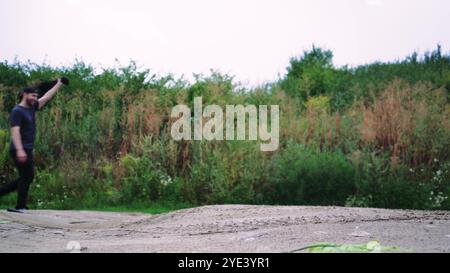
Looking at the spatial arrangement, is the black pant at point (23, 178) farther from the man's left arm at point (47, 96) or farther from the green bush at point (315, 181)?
the green bush at point (315, 181)

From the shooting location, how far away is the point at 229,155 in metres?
12.8

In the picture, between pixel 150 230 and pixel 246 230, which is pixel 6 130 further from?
pixel 246 230

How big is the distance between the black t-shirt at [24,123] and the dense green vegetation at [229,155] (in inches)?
116

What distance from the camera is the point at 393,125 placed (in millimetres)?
13289

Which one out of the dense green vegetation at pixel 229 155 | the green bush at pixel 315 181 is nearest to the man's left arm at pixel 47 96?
the dense green vegetation at pixel 229 155

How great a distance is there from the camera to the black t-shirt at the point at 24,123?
32.2 ft

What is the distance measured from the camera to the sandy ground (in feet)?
22.9

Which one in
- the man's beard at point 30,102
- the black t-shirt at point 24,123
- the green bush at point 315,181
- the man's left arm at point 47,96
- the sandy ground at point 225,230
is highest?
the man's left arm at point 47,96

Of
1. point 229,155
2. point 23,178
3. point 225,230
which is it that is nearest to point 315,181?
point 229,155

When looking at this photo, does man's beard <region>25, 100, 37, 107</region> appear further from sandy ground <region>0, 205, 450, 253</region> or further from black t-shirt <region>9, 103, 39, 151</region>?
sandy ground <region>0, 205, 450, 253</region>

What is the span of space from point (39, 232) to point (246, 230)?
8.80 feet

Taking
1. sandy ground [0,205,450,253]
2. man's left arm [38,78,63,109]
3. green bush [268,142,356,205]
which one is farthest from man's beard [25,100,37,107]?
green bush [268,142,356,205]

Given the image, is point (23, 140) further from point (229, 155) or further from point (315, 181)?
point (315, 181)

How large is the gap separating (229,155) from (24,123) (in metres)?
4.27
